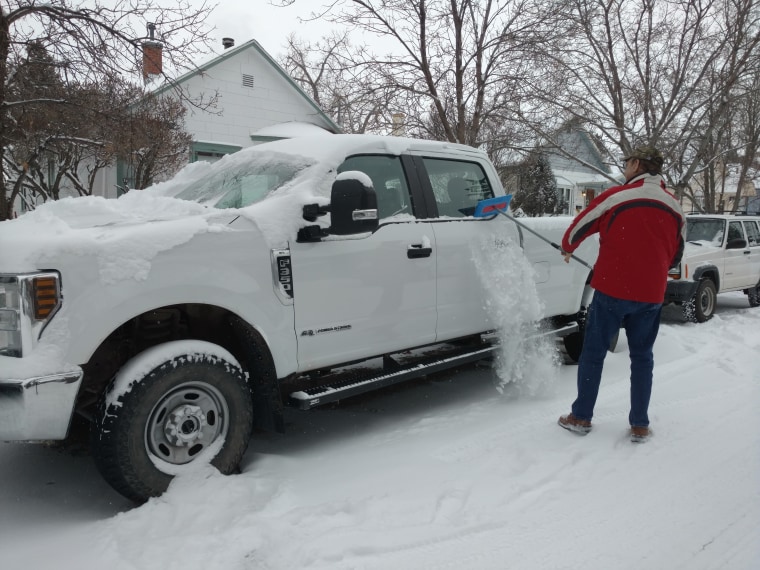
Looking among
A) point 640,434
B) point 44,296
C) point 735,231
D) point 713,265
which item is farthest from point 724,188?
point 44,296

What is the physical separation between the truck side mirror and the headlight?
1.42 meters

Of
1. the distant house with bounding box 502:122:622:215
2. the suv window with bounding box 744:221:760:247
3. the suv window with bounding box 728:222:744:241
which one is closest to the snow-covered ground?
the suv window with bounding box 728:222:744:241

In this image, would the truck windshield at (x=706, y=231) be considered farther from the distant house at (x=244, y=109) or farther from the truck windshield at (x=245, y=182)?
the distant house at (x=244, y=109)

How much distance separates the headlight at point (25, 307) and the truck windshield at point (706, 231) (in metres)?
10.1

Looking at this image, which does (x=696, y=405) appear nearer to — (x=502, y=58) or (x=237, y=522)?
(x=237, y=522)

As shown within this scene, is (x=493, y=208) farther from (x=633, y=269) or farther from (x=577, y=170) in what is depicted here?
(x=577, y=170)

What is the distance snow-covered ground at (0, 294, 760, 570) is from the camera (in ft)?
8.63

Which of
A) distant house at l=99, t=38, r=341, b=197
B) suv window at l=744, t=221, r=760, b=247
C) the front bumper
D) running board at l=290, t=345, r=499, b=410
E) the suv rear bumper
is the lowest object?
the suv rear bumper

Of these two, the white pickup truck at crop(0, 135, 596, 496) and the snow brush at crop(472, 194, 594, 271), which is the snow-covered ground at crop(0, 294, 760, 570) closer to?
the white pickup truck at crop(0, 135, 596, 496)

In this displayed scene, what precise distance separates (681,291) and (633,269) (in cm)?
576

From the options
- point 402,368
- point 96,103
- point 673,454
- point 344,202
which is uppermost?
point 96,103

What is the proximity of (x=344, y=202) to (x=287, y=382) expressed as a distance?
123 cm

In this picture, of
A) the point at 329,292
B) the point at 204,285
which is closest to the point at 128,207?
the point at 204,285

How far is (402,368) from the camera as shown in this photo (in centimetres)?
413
